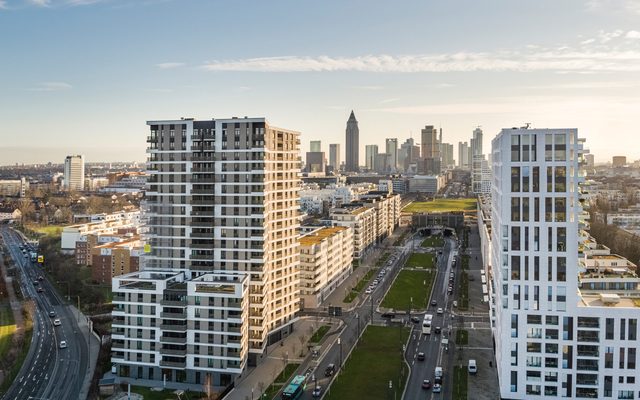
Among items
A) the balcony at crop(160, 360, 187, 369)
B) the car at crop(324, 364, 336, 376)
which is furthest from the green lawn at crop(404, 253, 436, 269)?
the balcony at crop(160, 360, 187, 369)

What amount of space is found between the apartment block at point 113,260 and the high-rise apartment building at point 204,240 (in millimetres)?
28422

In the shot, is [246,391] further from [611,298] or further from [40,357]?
[611,298]

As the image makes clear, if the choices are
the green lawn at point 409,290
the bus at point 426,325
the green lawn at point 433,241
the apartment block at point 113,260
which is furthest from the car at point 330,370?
the green lawn at point 433,241

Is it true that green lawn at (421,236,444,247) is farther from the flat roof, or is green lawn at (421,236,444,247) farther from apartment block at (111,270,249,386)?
apartment block at (111,270,249,386)

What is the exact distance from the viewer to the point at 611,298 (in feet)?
137

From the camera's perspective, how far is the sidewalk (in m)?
45.5

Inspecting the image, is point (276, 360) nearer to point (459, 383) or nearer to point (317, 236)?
point (459, 383)

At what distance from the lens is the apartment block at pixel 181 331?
1842 inches

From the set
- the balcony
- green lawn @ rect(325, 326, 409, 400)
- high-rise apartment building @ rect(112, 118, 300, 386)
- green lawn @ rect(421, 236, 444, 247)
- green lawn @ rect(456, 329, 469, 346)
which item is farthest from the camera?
green lawn @ rect(421, 236, 444, 247)

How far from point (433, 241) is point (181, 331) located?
9277cm

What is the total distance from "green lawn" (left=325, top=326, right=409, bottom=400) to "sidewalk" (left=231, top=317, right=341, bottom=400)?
14.0 feet

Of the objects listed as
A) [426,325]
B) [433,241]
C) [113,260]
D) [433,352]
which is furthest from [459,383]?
[433,241]

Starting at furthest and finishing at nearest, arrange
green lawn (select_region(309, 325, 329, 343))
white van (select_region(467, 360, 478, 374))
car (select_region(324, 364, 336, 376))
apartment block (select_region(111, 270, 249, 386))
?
green lawn (select_region(309, 325, 329, 343))
white van (select_region(467, 360, 478, 374))
car (select_region(324, 364, 336, 376))
apartment block (select_region(111, 270, 249, 386))

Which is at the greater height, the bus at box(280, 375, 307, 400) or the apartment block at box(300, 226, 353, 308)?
the apartment block at box(300, 226, 353, 308)
